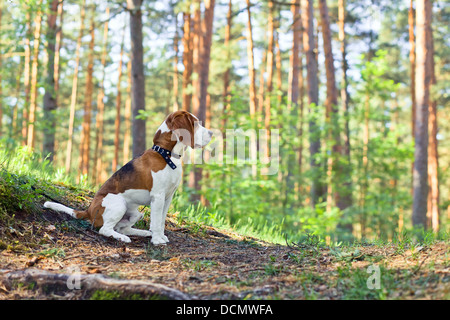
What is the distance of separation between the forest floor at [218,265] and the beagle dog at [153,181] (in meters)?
0.18

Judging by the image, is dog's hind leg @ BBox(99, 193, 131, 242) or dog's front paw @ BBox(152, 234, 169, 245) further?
dog's front paw @ BBox(152, 234, 169, 245)

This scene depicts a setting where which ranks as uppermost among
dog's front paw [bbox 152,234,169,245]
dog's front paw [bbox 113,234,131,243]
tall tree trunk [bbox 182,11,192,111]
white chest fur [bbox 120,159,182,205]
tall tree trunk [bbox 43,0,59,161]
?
tall tree trunk [bbox 182,11,192,111]

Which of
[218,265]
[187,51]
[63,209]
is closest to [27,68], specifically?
[187,51]

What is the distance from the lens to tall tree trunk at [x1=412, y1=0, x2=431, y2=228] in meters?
11.4

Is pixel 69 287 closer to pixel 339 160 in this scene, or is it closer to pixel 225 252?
pixel 225 252

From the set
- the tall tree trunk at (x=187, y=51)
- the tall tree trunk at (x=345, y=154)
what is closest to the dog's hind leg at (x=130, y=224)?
the tall tree trunk at (x=345, y=154)

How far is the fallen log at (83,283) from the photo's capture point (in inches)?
111

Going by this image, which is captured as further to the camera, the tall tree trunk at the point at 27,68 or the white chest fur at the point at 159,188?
the tall tree trunk at the point at 27,68

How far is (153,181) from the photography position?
469 centimetres

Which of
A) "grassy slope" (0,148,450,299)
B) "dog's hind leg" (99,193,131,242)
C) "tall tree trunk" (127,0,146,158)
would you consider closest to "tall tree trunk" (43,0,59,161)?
"tall tree trunk" (127,0,146,158)

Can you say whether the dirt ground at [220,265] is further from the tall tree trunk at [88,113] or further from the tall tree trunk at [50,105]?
the tall tree trunk at [88,113]

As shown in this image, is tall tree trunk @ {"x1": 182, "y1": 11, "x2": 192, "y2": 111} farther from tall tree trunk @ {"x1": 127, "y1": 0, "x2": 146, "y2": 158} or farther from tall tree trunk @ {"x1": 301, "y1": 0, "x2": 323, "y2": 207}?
tall tree trunk @ {"x1": 127, "y1": 0, "x2": 146, "y2": 158}

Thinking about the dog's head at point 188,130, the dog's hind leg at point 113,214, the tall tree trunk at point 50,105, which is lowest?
the dog's hind leg at point 113,214

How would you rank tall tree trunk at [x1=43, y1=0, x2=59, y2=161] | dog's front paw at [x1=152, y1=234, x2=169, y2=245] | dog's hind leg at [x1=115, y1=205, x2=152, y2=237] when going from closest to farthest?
1. dog's front paw at [x1=152, y1=234, x2=169, y2=245]
2. dog's hind leg at [x1=115, y1=205, x2=152, y2=237]
3. tall tree trunk at [x1=43, y1=0, x2=59, y2=161]
